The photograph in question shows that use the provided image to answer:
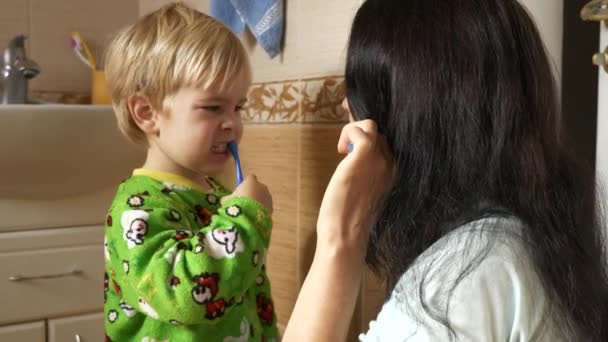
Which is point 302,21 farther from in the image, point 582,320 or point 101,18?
point 101,18

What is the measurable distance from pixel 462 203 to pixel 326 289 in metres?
0.16

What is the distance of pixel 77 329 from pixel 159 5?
35.4 inches

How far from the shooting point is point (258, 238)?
3.01ft

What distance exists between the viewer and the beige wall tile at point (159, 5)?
4.96 feet

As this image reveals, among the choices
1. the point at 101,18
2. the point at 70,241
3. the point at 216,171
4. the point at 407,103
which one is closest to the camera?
the point at 407,103

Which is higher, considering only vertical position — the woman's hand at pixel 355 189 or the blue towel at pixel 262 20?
the blue towel at pixel 262 20

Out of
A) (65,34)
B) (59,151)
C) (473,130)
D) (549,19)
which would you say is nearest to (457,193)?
(473,130)

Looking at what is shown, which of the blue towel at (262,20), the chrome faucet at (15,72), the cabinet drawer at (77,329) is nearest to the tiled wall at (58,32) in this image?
the chrome faucet at (15,72)

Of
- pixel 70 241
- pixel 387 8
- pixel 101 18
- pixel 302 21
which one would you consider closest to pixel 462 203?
pixel 387 8

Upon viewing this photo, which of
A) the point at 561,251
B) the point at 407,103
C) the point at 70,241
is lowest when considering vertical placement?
the point at 70,241

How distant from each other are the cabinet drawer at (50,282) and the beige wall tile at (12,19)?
2.14ft

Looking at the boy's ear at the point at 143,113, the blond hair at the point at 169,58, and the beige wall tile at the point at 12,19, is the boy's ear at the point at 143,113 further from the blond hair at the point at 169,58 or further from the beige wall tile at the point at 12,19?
the beige wall tile at the point at 12,19

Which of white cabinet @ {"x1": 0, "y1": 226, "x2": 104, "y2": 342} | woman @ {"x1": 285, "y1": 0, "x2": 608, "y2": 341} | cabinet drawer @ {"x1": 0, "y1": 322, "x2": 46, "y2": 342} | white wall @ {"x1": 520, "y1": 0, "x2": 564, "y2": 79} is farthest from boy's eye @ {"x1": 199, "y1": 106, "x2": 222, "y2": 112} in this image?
cabinet drawer @ {"x1": 0, "y1": 322, "x2": 46, "y2": 342}

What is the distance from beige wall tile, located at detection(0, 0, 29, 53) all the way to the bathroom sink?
1.55ft
